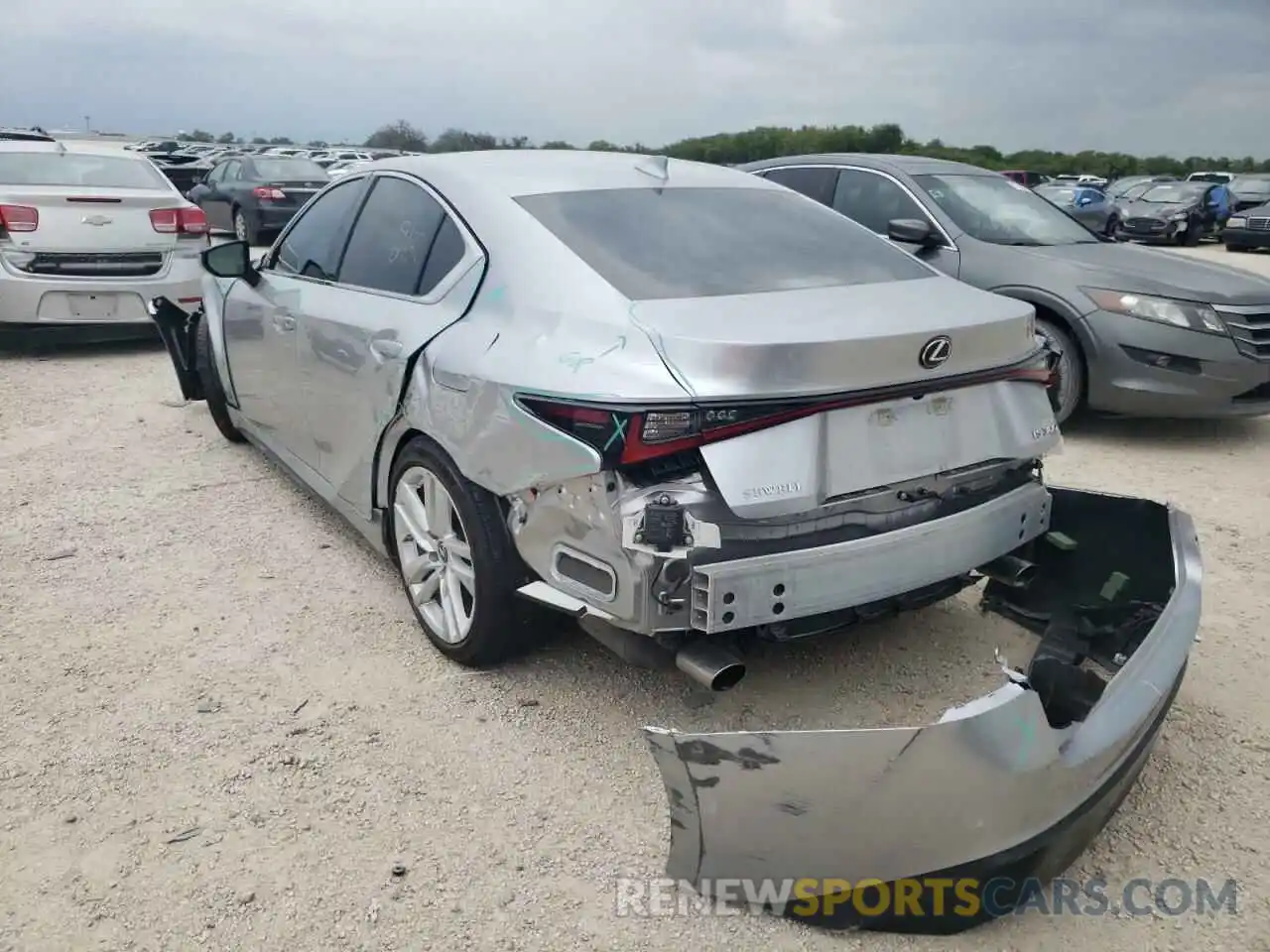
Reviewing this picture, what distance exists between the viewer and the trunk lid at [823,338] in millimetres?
2404

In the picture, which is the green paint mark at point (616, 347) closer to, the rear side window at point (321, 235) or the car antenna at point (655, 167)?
the car antenna at point (655, 167)

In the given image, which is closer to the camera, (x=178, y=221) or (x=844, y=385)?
(x=844, y=385)

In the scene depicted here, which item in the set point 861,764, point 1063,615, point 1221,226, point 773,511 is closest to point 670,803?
point 861,764

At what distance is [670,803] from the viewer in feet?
7.13

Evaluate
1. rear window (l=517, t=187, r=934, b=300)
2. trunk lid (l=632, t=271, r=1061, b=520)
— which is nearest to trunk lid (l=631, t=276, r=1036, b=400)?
trunk lid (l=632, t=271, r=1061, b=520)

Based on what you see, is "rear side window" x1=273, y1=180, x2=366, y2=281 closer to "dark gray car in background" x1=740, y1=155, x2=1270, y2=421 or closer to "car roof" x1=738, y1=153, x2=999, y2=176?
"dark gray car in background" x1=740, y1=155, x2=1270, y2=421

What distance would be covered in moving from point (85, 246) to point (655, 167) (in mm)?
5828

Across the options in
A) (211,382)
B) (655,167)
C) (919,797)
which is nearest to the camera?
(919,797)

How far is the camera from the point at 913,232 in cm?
622

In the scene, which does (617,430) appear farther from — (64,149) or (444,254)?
(64,149)

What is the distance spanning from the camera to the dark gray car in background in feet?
18.7

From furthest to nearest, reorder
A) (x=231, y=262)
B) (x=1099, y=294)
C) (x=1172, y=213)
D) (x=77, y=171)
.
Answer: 1. (x=1172, y=213)
2. (x=77, y=171)
3. (x=1099, y=294)
4. (x=231, y=262)

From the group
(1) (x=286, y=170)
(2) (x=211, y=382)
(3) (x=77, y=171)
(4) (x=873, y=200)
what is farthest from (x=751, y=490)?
(1) (x=286, y=170)

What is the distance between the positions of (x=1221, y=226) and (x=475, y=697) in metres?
26.2
